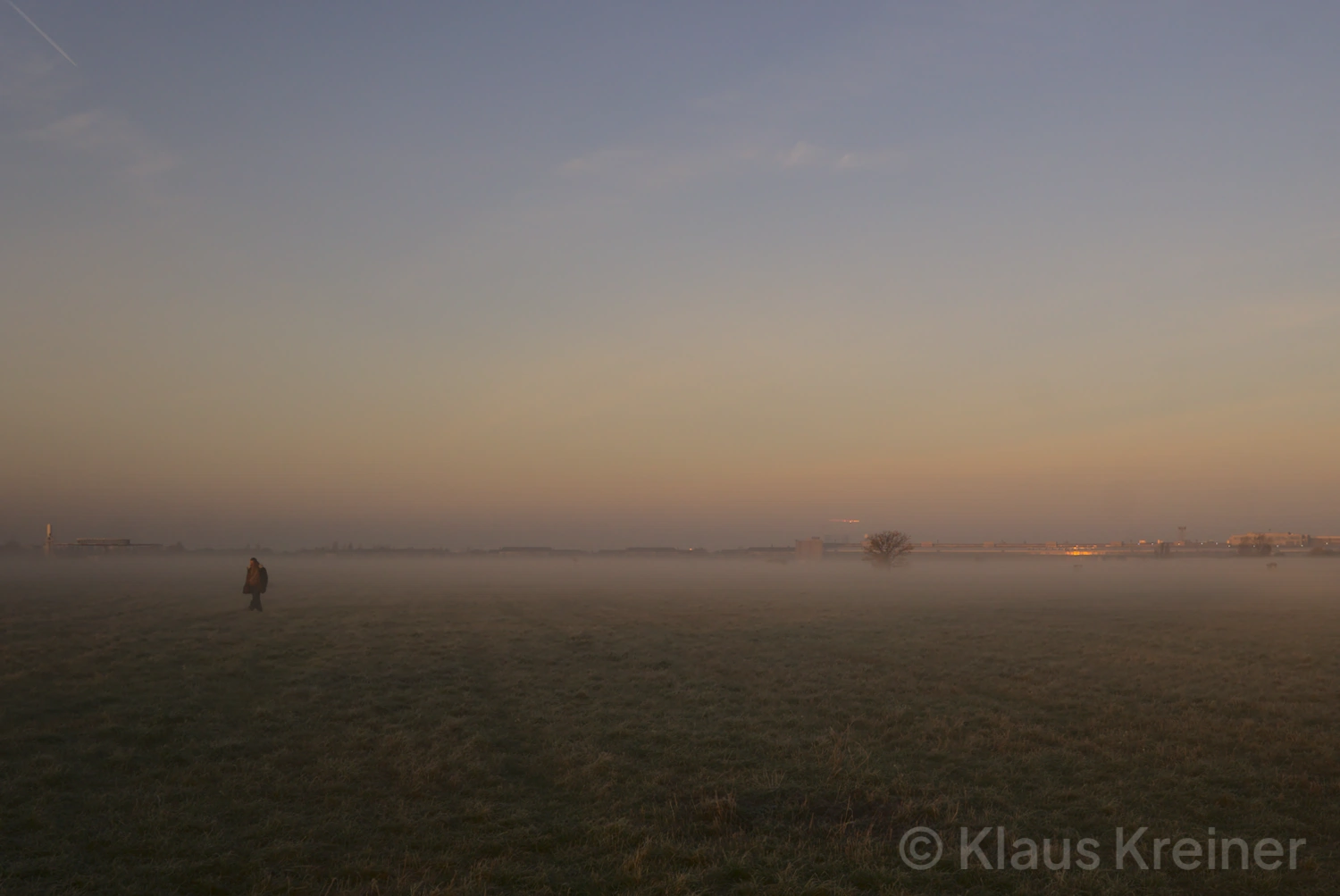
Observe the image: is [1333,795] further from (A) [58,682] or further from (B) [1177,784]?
(A) [58,682]

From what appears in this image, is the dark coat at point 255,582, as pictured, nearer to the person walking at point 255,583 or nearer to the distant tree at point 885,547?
the person walking at point 255,583

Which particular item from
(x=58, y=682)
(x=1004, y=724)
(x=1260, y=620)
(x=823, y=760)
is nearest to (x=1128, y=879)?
(x=823, y=760)

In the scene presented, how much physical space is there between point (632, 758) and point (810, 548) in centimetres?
15212

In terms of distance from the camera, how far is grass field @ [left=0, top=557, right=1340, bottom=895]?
28.8 feet

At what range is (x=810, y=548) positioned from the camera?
6353 inches

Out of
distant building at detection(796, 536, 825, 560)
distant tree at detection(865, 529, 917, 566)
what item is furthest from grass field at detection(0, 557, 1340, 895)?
distant building at detection(796, 536, 825, 560)

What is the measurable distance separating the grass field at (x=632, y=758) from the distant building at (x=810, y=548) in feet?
433

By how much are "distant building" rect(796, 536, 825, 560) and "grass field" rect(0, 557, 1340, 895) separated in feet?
433

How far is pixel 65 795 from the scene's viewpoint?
35.3 ft

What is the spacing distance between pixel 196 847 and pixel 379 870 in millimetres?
2450

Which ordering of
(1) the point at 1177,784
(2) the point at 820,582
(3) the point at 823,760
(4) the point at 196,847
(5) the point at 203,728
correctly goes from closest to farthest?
(4) the point at 196,847, (1) the point at 1177,784, (3) the point at 823,760, (5) the point at 203,728, (2) the point at 820,582

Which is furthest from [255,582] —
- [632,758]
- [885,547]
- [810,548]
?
[810,548]

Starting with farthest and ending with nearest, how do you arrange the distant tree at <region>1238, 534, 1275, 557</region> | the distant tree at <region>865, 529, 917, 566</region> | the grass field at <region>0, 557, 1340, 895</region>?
the distant tree at <region>1238, 534, 1275, 557</region> < the distant tree at <region>865, 529, 917, 566</region> < the grass field at <region>0, 557, 1340, 895</region>

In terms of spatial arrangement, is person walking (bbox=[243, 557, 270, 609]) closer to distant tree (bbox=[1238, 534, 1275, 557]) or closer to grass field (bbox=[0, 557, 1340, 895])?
grass field (bbox=[0, 557, 1340, 895])
